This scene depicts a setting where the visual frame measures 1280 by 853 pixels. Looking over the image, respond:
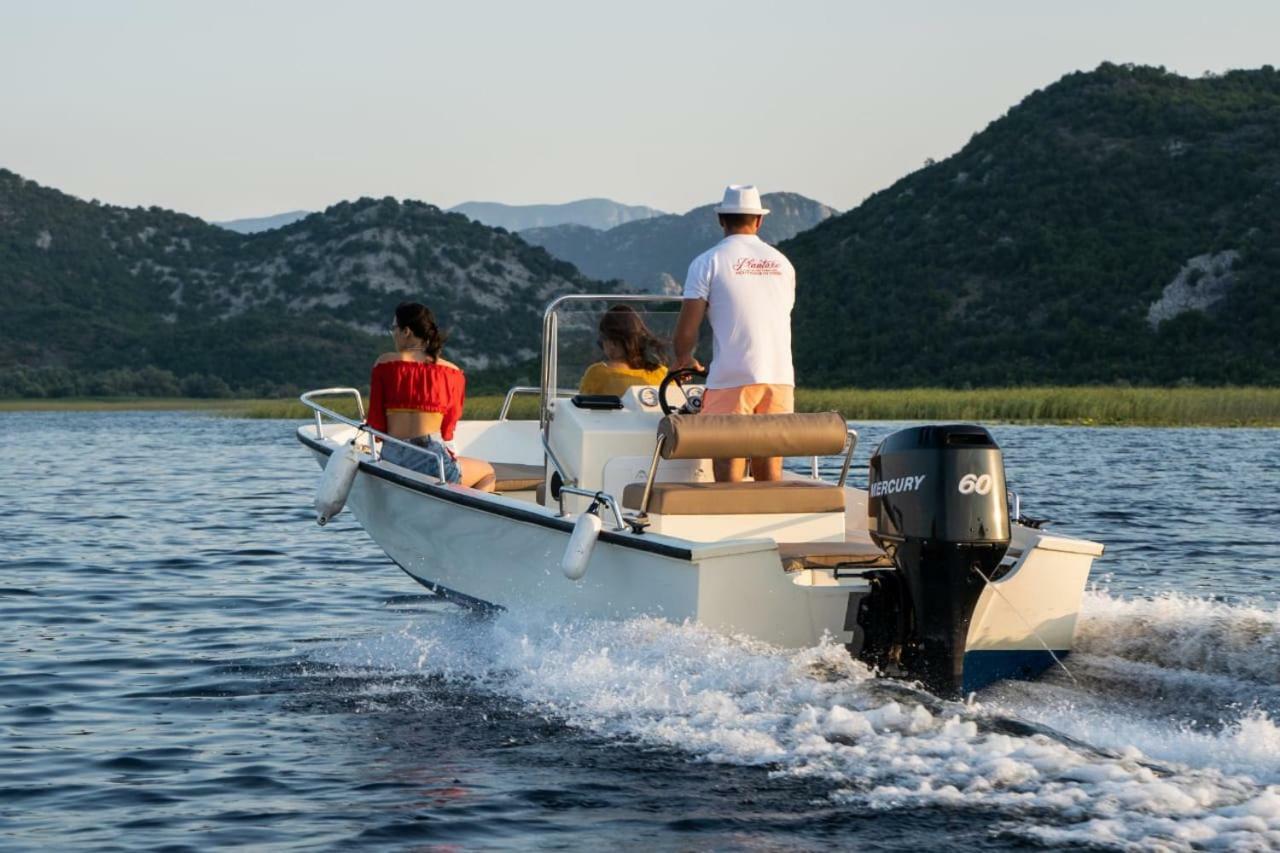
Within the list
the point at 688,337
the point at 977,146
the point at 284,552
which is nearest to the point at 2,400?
the point at 977,146

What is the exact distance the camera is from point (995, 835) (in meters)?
5.07

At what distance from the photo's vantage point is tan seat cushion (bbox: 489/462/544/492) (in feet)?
34.3

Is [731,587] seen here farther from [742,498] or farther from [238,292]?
[238,292]

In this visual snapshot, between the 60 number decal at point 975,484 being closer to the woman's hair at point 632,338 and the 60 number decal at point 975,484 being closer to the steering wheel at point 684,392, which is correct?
the steering wheel at point 684,392

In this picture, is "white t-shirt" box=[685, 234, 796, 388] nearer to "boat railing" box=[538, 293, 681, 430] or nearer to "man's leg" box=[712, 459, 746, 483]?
"man's leg" box=[712, 459, 746, 483]

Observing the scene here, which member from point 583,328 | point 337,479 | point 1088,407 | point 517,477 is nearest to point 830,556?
point 583,328

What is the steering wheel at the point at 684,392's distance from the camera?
26.5 ft

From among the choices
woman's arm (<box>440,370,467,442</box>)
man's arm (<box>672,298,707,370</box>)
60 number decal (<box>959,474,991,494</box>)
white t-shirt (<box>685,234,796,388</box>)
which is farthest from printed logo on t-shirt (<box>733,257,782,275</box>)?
woman's arm (<box>440,370,467,442</box>)

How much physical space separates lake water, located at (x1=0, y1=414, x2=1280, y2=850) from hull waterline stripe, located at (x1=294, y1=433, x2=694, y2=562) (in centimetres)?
35

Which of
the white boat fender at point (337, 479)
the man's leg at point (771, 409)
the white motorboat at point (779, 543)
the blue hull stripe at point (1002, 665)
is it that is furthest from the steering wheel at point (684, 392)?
the white boat fender at point (337, 479)

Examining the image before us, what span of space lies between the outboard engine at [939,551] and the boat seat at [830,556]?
0.24 m

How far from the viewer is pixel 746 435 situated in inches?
294

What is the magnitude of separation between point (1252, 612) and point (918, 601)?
7.44 ft

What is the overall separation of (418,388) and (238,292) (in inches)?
4213
